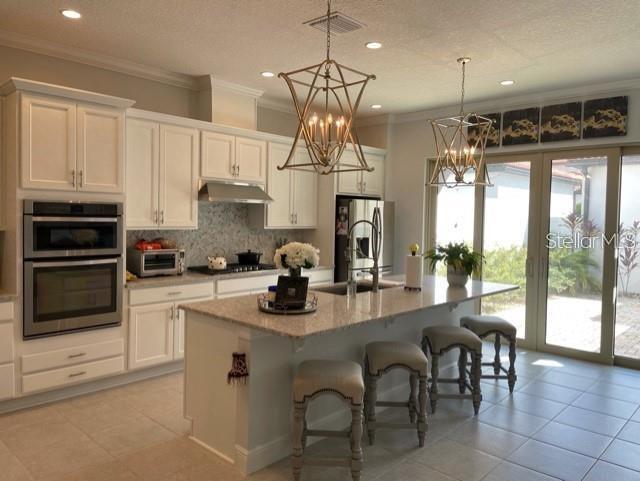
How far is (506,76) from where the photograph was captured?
Result: 467cm

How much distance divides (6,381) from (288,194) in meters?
3.32

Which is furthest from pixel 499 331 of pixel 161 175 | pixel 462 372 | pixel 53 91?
pixel 53 91

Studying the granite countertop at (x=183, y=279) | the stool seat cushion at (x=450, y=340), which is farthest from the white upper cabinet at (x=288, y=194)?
the stool seat cushion at (x=450, y=340)

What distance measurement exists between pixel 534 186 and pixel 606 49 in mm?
1817

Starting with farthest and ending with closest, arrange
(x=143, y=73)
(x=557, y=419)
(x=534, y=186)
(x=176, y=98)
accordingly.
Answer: (x=534, y=186)
(x=176, y=98)
(x=143, y=73)
(x=557, y=419)

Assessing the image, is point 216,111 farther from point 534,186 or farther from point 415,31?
point 534,186

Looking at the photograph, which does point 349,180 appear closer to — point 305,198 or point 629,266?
point 305,198

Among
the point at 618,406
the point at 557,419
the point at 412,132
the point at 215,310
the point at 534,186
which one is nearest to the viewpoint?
the point at 215,310

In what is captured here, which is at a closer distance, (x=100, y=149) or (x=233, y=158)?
(x=100, y=149)

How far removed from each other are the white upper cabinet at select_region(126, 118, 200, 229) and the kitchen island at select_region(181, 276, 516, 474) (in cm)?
161

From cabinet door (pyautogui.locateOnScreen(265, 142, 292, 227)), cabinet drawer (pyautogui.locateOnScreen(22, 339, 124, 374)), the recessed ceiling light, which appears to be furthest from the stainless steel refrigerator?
the recessed ceiling light

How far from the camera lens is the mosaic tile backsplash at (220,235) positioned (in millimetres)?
5008

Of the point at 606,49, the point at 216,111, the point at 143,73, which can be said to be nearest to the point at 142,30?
the point at 143,73

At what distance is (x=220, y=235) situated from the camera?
5.38 meters
